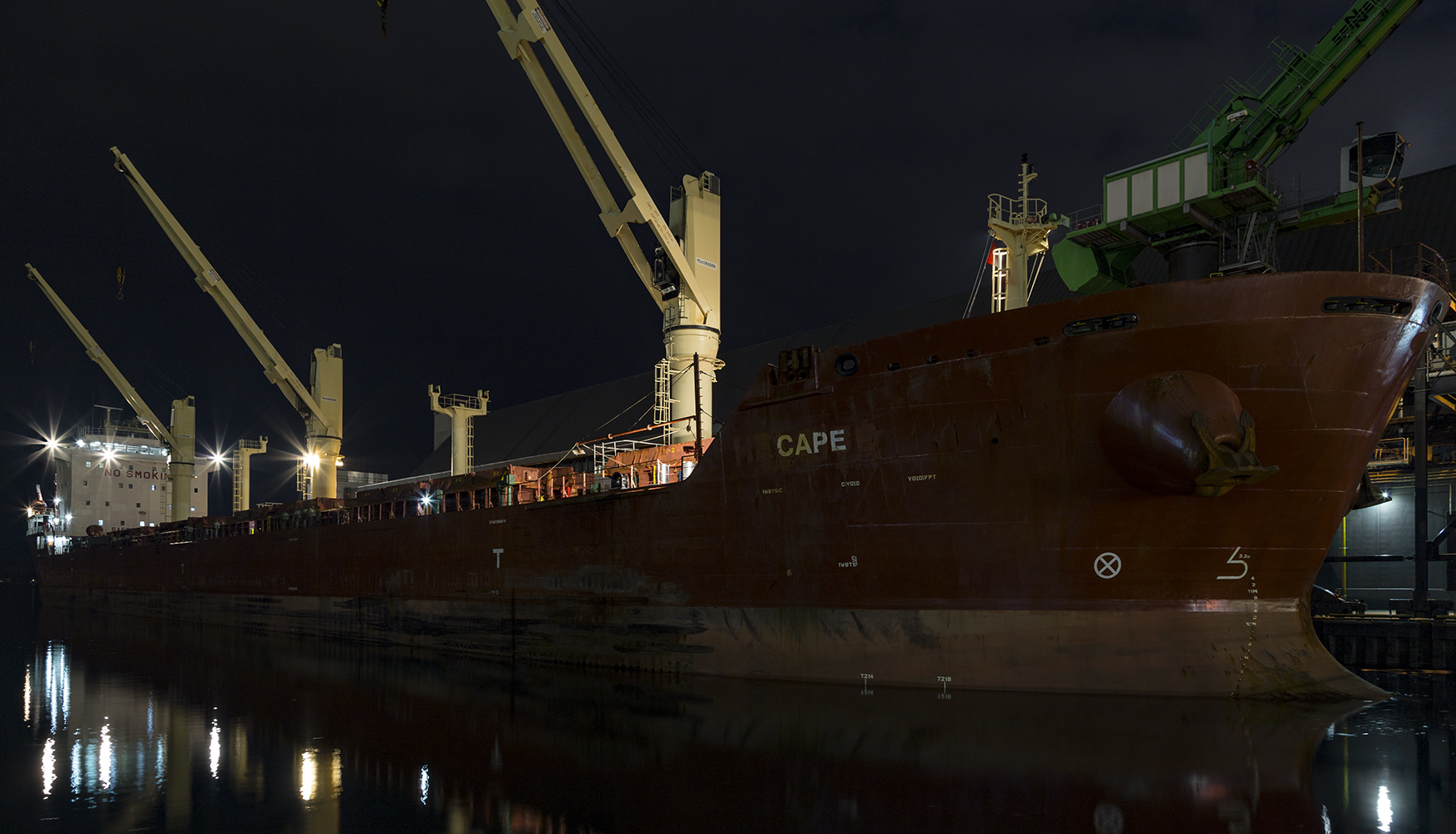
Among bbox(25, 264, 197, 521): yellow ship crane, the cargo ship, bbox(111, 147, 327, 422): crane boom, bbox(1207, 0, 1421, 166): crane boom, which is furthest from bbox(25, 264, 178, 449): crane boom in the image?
bbox(1207, 0, 1421, 166): crane boom

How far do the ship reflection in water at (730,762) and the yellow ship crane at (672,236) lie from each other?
6.78 m

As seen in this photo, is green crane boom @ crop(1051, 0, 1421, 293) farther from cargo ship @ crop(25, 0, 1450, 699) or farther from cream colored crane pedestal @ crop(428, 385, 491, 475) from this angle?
cream colored crane pedestal @ crop(428, 385, 491, 475)

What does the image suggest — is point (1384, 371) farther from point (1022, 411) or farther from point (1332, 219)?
point (1332, 219)

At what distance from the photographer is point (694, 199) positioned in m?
19.0

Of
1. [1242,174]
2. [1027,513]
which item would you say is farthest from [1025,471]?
[1242,174]

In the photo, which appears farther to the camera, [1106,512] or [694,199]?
→ [694,199]

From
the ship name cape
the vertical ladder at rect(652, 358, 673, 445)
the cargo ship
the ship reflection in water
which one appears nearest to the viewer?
the ship reflection in water

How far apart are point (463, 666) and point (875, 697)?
9.87m

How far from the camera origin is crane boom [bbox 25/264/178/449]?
44938mm

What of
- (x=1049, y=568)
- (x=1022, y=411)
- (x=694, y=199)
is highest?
(x=694, y=199)

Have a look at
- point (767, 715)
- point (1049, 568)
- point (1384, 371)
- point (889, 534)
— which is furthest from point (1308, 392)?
point (767, 715)

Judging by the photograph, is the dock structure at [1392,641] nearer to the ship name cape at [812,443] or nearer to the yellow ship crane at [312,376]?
the ship name cape at [812,443]

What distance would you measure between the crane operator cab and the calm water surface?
27.7 feet

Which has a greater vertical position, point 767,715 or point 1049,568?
point 1049,568
